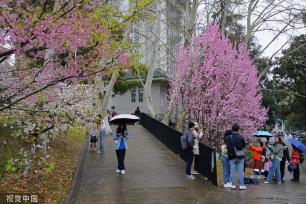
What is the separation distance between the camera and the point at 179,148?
15.9 meters

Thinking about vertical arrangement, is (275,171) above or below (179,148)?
below

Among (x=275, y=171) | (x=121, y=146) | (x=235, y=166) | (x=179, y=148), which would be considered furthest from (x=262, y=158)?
(x=121, y=146)

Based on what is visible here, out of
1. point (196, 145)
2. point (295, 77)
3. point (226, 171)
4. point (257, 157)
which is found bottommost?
point (226, 171)

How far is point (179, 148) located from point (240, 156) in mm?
5547

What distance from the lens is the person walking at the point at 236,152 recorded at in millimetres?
10406

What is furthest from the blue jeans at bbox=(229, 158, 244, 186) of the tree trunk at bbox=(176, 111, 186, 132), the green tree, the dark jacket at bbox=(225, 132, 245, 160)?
the green tree

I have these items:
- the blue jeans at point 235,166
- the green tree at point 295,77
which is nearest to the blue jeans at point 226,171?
the blue jeans at point 235,166

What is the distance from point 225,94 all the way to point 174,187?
8297 millimetres

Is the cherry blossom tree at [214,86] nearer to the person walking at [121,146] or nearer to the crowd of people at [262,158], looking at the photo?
the crowd of people at [262,158]

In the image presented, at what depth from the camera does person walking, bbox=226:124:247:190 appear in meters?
10.4

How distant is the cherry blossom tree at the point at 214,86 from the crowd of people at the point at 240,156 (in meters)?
4.33

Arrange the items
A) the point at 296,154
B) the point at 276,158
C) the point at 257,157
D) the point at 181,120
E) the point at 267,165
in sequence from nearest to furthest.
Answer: the point at 276,158 < the point at 257,157 < the point at 296,154 < the point at 267,165 < the point at 181,120

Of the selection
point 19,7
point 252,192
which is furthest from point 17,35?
point 252,192

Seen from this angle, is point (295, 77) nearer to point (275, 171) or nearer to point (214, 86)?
point (214, 86)
